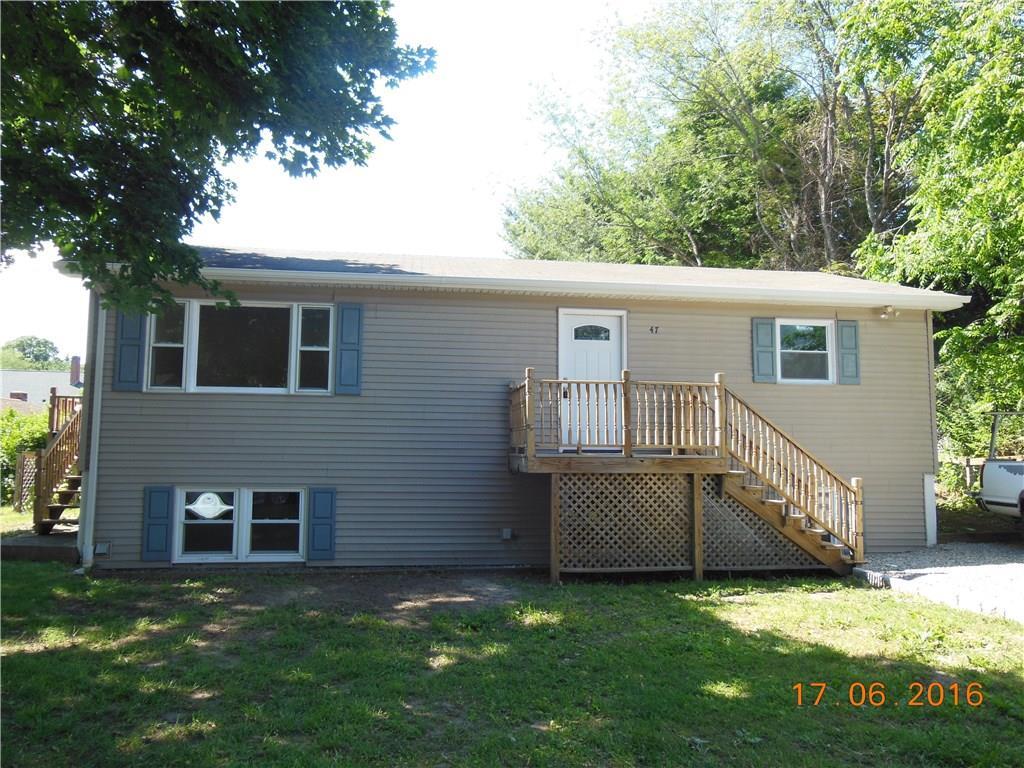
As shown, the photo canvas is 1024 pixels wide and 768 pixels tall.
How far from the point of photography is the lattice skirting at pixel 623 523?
8.37 m

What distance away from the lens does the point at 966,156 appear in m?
11.5

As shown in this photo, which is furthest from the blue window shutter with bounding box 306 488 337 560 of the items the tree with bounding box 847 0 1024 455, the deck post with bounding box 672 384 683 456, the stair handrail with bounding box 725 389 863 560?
the tree with bounding box 847 0 1024 455

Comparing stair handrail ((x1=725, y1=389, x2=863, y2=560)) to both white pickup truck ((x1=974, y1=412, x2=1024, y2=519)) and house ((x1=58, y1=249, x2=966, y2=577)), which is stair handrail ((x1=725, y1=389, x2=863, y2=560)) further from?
white pickup truck ((x1=974, y1=412, x2=1024, y2=519))

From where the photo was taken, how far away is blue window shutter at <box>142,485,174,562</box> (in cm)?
857

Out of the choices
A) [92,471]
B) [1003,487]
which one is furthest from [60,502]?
[1003,487]

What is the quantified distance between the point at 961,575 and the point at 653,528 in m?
3.61

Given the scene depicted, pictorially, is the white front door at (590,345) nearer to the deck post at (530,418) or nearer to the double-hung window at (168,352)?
the deck post at (530,418)

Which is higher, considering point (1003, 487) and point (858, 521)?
point (1003, 487)

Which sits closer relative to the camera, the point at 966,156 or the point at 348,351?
the point at 348,351

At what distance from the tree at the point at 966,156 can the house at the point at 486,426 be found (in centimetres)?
242

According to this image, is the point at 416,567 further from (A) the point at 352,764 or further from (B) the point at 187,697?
(A) the point at 352,764

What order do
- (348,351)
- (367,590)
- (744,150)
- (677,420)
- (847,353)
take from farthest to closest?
(744,150) → (847,353) → (348,351) → (677,420) → (367,590)

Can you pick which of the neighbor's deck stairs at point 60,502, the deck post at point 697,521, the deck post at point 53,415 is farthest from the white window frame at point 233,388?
the deck post at point 697,521

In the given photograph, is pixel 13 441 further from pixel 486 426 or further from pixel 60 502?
pixel 486 426
